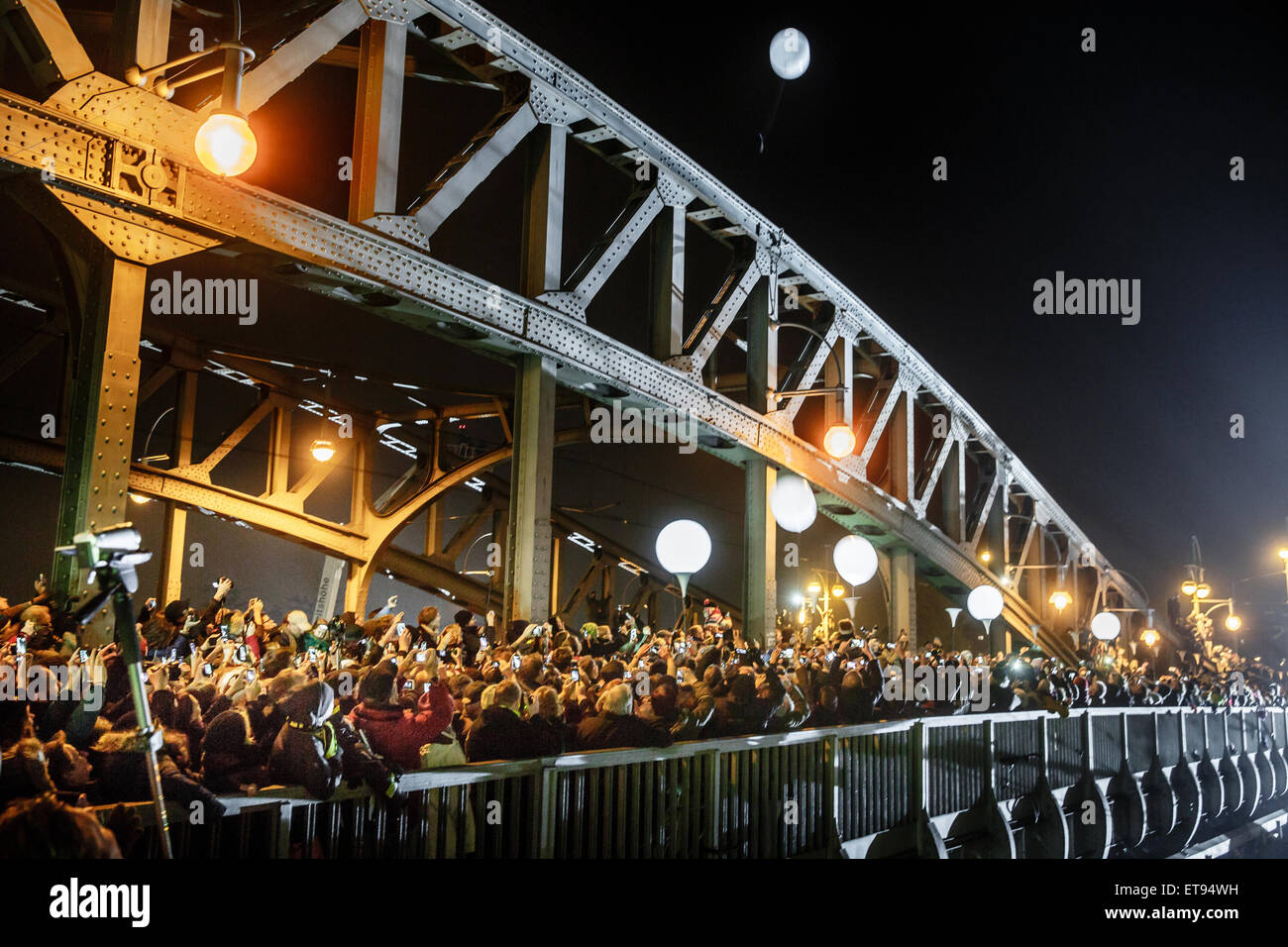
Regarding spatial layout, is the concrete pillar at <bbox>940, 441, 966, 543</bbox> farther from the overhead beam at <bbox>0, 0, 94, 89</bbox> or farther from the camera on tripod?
the camera on tripod

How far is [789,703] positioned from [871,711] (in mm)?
1504

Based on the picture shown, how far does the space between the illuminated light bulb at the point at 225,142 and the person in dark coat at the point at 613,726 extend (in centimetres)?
401

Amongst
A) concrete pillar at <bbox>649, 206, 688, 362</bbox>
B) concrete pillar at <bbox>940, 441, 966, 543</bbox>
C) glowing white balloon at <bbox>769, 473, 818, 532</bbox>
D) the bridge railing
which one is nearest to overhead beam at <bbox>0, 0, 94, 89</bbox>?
the bridge railing

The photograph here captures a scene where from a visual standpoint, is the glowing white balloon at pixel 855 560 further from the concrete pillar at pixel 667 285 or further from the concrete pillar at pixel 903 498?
the concrete pillar at pixel 667 285

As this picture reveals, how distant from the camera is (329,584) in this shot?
19.9 metres

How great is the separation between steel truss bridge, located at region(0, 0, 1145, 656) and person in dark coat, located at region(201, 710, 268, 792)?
9.43 feet

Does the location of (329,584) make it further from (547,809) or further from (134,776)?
(134,776)

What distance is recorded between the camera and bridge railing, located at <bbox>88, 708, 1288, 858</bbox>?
4723 millimetres

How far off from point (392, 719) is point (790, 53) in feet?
34.4

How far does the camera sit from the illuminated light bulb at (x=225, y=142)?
19.8 feet

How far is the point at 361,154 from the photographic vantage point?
29.3 ft
